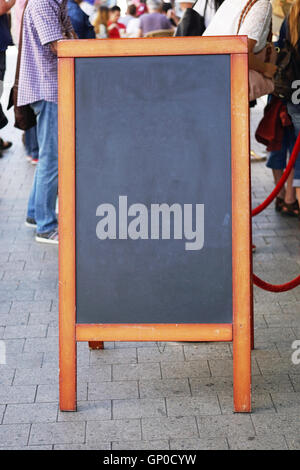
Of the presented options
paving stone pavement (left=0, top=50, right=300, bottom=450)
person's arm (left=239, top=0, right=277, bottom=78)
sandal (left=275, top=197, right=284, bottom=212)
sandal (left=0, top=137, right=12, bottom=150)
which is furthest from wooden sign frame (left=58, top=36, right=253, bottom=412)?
sandal (left=0, top=137, right=12, bottom=150)

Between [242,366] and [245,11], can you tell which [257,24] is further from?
[242,366]

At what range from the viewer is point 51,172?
6.64 m

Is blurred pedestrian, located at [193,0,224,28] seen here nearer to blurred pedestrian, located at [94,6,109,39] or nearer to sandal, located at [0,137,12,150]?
sandal, located at [0,137,12,150]

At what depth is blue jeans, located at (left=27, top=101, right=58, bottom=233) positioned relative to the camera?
6.46 meters

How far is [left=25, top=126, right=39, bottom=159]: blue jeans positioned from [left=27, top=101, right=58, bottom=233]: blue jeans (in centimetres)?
248

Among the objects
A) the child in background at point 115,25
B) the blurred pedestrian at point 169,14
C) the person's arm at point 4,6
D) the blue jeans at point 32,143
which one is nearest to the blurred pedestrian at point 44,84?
the person's arm at point 4,6

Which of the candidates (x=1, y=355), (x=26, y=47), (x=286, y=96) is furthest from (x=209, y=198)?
(x=26, y=47)

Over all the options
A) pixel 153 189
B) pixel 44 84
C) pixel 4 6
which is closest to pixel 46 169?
pixel 44 84

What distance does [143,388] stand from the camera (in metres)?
4.06

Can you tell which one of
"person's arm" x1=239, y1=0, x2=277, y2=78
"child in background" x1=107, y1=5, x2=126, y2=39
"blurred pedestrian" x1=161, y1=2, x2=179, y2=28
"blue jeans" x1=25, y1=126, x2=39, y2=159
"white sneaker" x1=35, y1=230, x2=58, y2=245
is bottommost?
"child in background" x1=107, y1=5, x2=126, y2=39

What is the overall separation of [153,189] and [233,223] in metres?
0.38

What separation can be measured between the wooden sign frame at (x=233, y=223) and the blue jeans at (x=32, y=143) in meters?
5.53

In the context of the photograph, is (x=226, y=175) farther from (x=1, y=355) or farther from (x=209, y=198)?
(x=1, y=355)

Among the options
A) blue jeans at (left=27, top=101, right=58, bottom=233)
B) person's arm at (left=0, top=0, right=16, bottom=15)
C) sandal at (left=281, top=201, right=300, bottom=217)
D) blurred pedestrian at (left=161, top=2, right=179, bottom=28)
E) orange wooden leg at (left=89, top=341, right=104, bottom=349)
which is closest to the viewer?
orange wooden leg at (left=89, top=341, right=104, bottom=349)
